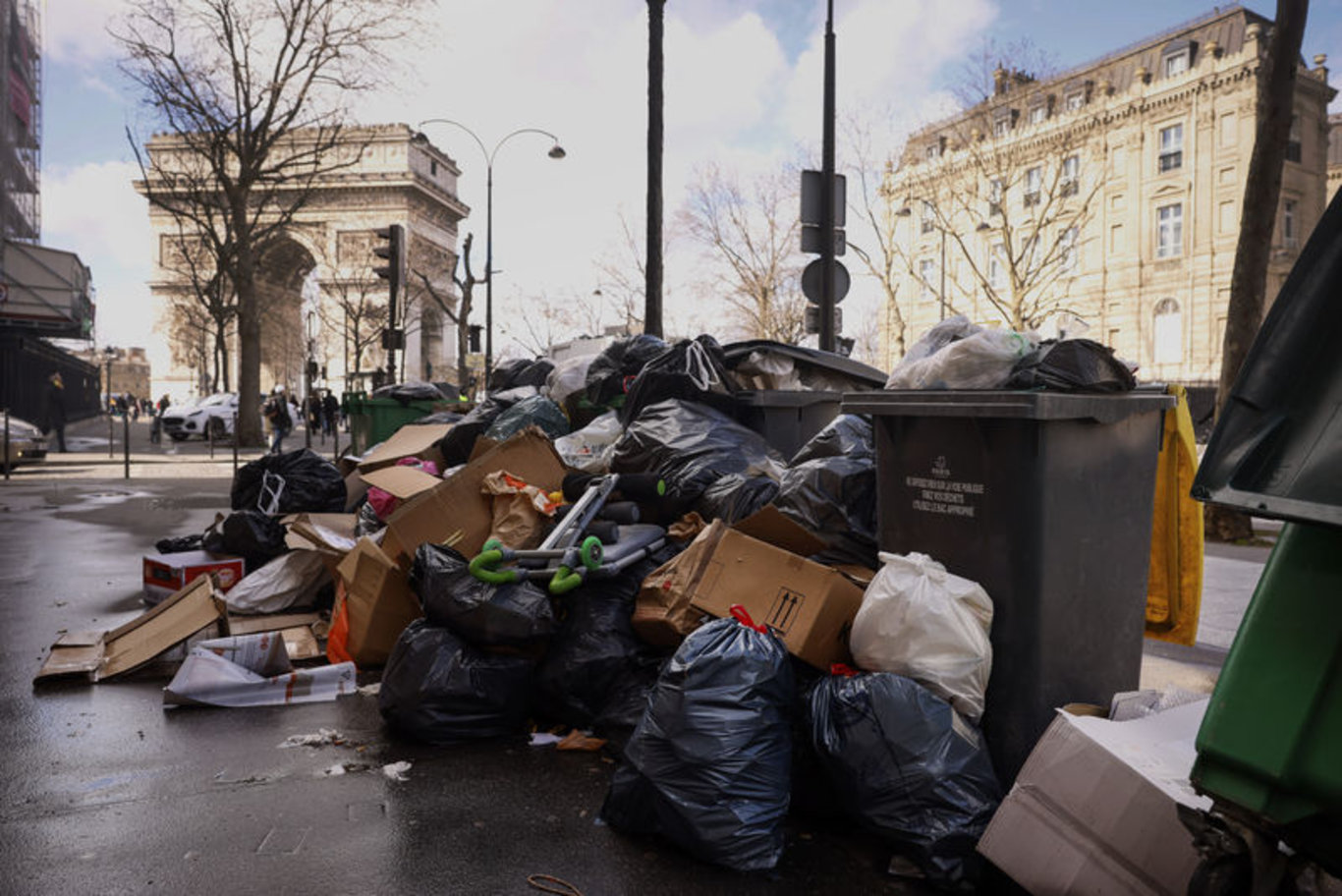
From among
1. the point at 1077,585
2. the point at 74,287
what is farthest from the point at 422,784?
the point at 74,287

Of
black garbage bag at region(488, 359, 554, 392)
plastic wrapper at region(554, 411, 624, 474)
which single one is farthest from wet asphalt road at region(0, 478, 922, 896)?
black garbage bag at region(488, 359, 554, 392)

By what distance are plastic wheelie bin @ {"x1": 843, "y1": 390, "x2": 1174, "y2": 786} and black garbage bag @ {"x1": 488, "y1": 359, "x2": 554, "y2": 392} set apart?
5.74 meters

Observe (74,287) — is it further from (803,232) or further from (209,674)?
(209,674)

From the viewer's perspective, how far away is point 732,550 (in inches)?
133

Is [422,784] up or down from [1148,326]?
down

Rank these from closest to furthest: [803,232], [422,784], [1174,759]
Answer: [1174,759], [422,784], [803,232]

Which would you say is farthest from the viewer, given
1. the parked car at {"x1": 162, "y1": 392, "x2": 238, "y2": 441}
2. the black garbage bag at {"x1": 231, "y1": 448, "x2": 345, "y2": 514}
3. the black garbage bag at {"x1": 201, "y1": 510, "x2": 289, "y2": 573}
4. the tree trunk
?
the parked car at {"x1": 162, "y1": 392, "x2": 238, "y2": 441}

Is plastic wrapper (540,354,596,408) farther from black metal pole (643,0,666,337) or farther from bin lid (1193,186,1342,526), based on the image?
bin lid (1193,186,1342,526)

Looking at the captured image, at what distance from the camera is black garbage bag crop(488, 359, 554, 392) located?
8.70 m

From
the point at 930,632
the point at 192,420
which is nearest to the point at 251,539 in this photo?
the point at 930,632

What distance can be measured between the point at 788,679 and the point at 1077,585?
0.99 m

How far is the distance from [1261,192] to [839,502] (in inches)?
258

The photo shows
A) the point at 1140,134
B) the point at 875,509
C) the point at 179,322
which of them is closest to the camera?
the point at 875,509

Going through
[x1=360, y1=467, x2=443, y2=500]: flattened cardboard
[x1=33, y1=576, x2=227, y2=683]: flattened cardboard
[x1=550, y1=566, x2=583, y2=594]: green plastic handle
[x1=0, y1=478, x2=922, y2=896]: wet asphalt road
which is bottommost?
[x1=0, y1=478, x2=922, y2=896]: wet asphalt road
